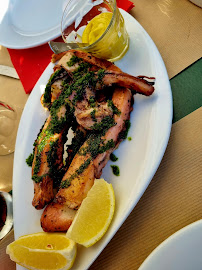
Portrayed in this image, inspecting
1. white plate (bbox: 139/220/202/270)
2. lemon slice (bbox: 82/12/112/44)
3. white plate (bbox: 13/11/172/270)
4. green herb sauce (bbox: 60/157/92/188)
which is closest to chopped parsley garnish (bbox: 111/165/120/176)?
white plate (bbox: 13/11/172/270)

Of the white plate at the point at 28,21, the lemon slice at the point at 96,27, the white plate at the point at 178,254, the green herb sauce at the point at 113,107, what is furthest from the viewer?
the white plate at the point at 28,21

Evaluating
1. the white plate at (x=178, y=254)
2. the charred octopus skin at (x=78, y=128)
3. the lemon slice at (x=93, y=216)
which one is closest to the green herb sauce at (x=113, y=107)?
the charred octopus skin at (x=78, y=128)

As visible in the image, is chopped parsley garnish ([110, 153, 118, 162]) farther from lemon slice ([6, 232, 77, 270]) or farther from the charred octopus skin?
lemon slice ([6, 232, 77, 270])

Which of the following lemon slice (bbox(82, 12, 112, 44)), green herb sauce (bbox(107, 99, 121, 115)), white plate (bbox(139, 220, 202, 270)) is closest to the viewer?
white plate (bbox(139, 220, 202, 270))

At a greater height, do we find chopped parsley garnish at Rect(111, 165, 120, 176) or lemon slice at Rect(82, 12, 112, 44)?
lemon slice at Rect(82, 12, 112, 44)

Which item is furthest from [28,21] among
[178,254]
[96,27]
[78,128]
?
[178,254]

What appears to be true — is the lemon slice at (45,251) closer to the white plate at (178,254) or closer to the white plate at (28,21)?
the white plate at (178,254)

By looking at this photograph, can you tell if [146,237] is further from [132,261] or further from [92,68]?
[92,68]

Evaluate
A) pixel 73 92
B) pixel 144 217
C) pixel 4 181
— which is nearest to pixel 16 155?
pixel 4 181
